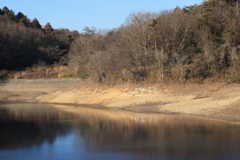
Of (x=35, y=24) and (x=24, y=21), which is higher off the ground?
(x=24, y=21)

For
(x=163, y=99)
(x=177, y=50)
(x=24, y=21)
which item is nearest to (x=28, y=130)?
(x=163, y=99)

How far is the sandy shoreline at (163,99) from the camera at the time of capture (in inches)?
960

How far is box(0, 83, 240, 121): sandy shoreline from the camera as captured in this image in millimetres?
24375

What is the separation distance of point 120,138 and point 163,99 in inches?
558

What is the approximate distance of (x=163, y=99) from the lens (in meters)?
30.1

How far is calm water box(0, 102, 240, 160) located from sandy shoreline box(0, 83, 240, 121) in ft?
7.25

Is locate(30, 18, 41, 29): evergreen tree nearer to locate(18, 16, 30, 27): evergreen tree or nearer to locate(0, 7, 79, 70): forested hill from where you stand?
locate(18, 16, 30, 27): evergreen tree


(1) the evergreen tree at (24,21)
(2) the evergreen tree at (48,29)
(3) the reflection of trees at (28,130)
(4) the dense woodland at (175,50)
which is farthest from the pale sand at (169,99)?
(2) the evergreen tree at (48,29)

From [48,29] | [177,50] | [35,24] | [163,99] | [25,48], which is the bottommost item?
[163,99]

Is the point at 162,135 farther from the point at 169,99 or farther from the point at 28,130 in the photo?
the point at 169,99

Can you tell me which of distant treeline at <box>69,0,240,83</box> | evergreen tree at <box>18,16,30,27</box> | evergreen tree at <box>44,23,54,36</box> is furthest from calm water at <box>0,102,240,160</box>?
evergreen tree at <box>44,23,54,36</box>

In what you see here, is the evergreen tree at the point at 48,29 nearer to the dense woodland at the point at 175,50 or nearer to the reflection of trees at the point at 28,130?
the dense woodland at the point at 175,50

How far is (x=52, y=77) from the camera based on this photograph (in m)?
54.4

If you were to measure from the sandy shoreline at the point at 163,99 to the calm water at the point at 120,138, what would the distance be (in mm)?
2211
